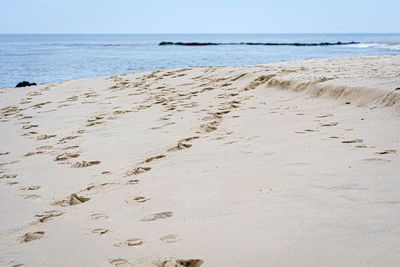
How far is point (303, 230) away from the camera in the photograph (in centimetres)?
177

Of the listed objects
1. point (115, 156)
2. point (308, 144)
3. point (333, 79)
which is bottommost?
point (115, 156)

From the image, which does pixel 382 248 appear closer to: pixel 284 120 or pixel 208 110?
pixel 284 120

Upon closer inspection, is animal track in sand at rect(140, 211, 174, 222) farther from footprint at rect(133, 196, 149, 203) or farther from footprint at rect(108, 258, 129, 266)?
footprint at rect(108, 258, 129, 266)

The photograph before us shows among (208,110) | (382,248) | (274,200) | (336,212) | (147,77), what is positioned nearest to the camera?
(382,248)

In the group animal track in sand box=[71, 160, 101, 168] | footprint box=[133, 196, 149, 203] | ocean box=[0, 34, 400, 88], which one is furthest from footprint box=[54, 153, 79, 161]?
ocean box=[0, 34, 400, 88]

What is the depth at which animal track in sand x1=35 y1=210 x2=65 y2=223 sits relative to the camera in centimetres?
244

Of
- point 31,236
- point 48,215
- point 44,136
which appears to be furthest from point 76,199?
point 44,136

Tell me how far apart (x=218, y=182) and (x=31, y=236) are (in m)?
1.15

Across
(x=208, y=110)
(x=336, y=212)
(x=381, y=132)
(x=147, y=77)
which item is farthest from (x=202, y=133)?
(x=147, y=77)

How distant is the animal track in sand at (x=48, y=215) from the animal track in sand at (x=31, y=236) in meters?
0.20

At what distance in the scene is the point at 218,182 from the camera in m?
2.61

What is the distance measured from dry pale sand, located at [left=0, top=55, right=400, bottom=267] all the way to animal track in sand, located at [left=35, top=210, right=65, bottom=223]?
0.01 metres

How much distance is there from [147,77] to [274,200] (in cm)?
752

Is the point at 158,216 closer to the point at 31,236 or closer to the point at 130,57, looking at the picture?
the point at 31,236
